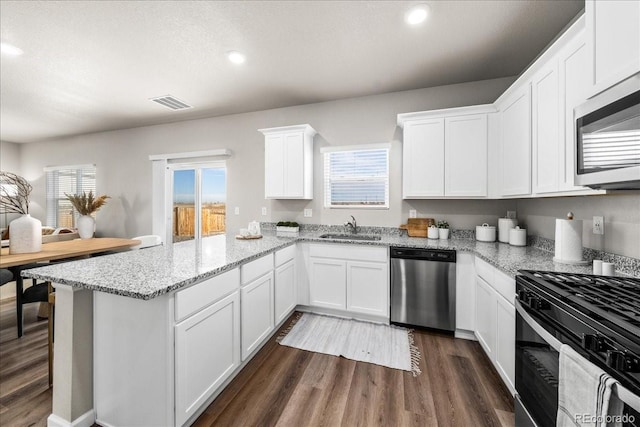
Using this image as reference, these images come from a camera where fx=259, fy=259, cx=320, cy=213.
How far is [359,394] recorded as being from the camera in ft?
5.89

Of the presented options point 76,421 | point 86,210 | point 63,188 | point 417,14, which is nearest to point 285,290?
point 76,421

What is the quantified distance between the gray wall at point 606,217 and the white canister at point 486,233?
Answer: 15.0 inches

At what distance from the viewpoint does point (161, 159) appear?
14.9ft

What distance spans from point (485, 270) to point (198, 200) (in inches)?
165

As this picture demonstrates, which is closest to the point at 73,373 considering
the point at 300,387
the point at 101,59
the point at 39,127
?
the point at 300,387

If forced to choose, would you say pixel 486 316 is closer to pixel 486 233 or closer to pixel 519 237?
pixel 519 237

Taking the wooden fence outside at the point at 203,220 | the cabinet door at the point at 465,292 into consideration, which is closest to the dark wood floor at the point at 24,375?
the wooden fence outside at the point at 203,220

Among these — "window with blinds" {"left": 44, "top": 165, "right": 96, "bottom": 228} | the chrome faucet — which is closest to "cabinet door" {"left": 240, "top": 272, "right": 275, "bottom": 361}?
the chrome faucet

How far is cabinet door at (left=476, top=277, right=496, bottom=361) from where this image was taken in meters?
1.97

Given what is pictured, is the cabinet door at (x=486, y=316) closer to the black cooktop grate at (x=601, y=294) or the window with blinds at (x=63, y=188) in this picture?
the black cooktop grate at (x=601, y=294)

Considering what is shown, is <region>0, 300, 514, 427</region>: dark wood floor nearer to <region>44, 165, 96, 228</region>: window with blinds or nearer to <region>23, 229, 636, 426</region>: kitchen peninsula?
<region>23, 229, 636, 426</region>: kitchen peninsula

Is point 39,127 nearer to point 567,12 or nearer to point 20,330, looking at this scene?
point 20,330

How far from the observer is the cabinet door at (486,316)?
6.46ft

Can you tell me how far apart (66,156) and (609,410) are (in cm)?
795
